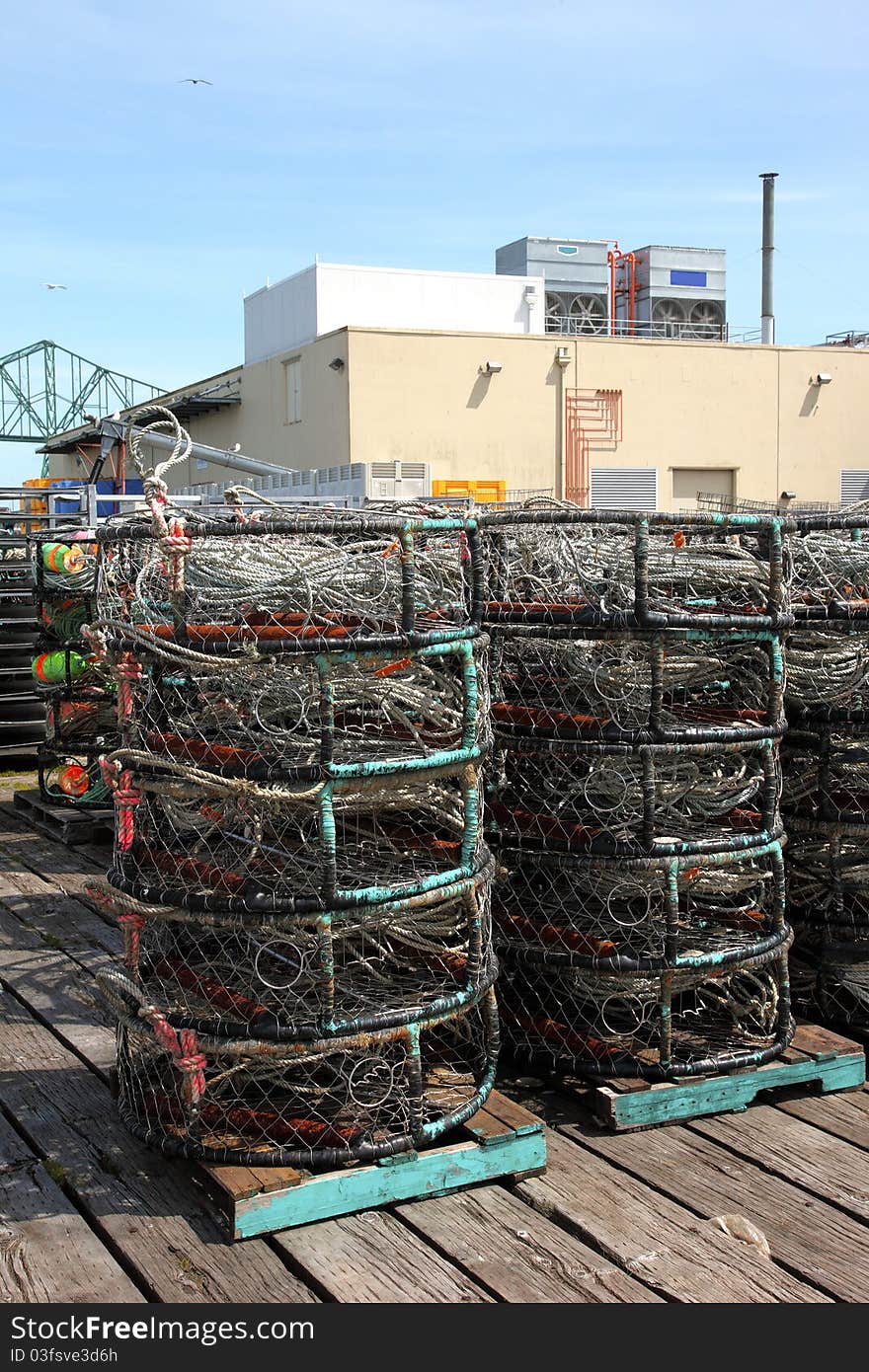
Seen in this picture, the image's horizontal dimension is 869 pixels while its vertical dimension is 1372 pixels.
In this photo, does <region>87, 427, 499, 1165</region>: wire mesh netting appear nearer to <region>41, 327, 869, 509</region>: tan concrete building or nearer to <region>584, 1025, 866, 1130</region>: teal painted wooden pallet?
<region>584, 1025, 866, 1130</region>: teal painted wooden pallet

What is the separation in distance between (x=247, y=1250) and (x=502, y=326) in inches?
1232

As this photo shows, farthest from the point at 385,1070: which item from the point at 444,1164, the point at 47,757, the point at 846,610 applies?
the point at 47,757

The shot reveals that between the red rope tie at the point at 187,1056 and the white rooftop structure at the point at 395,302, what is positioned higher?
the white rooftop structure at the point at 395,302

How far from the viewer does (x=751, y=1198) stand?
11.8 ft

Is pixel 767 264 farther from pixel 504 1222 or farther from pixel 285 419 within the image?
pixel 504 1222

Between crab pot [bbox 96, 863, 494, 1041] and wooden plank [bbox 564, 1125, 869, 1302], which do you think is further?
crab pot [bbox 96, 863, 494, 1041]

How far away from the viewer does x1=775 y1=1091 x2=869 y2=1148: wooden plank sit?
3991mm

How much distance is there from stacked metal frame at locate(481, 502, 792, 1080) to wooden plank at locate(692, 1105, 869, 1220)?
0.18 metres

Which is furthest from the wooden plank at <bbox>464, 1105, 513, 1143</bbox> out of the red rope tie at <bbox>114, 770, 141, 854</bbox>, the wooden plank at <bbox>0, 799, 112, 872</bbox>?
the wooden plank at <bbox>0, 799, 112, 872</bbox>

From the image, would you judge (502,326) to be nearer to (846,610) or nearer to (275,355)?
(275,355)

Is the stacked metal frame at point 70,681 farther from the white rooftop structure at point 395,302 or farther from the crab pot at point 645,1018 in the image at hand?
the white rooftop structure at point 395,302

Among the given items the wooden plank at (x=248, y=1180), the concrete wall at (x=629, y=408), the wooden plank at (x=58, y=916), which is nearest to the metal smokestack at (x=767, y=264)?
the concrete wall at (x=629, y=408)

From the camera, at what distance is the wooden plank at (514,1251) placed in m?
3.10

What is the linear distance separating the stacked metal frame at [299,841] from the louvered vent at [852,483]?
30.5m
